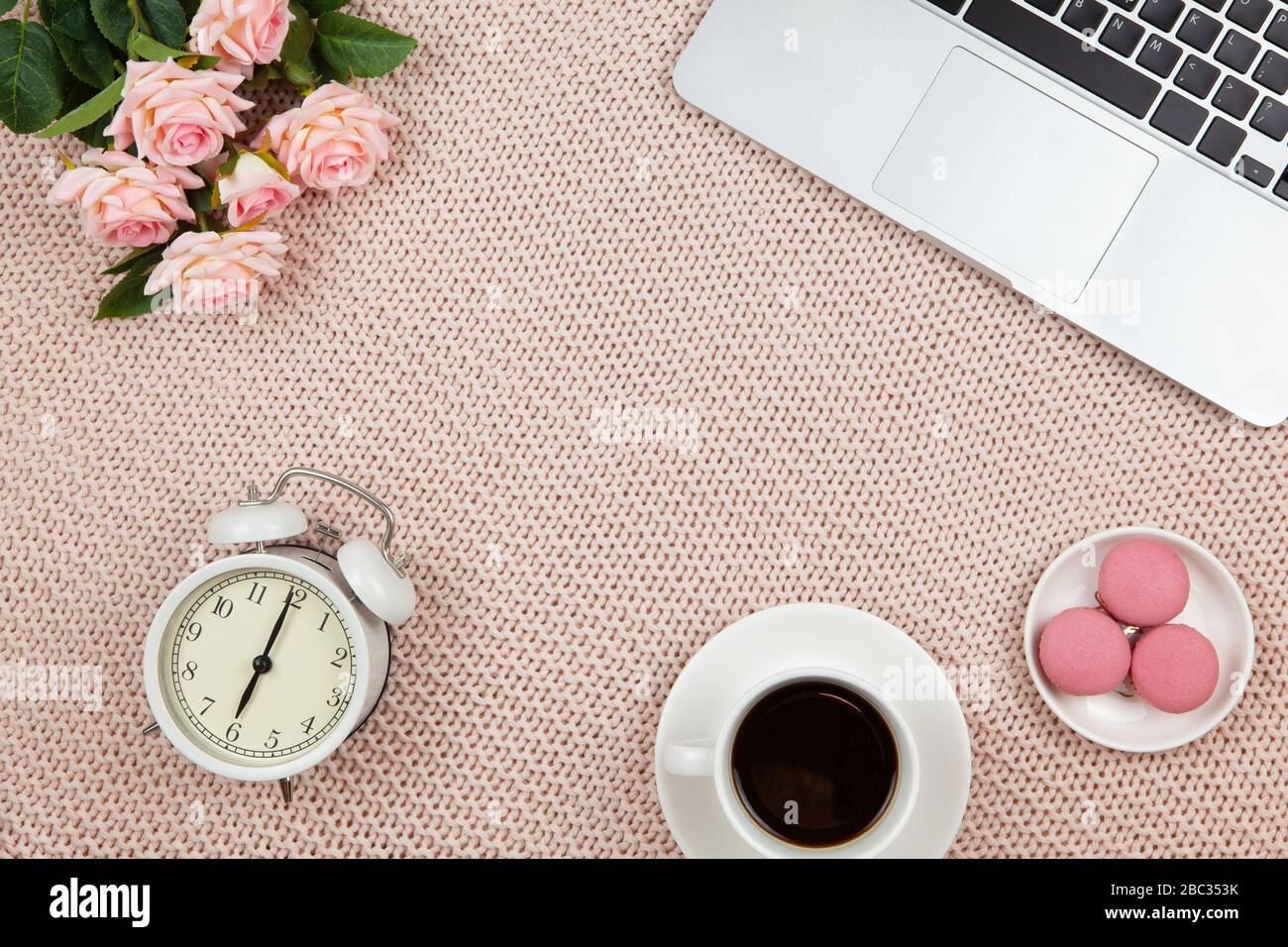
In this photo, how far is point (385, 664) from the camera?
675mm

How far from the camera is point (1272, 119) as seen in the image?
64 cm

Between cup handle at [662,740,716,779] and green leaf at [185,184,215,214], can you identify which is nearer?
cup handle at [662,740,716,779]

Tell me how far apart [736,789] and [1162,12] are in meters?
0.58

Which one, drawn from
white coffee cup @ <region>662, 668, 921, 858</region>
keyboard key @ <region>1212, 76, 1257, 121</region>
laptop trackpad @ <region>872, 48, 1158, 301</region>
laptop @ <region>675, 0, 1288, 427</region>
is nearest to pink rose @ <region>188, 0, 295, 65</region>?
laptop @ <region>675, 0, 1288, 427</region>

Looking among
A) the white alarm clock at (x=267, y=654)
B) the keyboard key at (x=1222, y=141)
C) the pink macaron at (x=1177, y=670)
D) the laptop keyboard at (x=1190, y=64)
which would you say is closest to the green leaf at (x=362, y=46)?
the white alarm clock at (x=267, y=654)

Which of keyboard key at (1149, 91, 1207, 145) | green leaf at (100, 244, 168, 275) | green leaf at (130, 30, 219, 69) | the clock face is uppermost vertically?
keyboard key at (1149, 91, 1207, 145)

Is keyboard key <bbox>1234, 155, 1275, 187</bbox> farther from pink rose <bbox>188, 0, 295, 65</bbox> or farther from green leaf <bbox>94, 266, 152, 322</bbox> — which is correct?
green leaf <bbox>94, 266, 152, 322</bbox>

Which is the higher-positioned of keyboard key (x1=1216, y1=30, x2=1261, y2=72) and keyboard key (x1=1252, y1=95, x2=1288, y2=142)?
keyboard key (x1=1216, y1=30, x2=1261, y2=72)

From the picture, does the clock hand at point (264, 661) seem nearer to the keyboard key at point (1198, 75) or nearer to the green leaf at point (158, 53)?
the green leaf at point (158, 53)

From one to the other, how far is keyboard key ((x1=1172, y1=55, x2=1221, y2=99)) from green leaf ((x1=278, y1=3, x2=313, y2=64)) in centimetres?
60

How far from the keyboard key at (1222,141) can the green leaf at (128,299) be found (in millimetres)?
736

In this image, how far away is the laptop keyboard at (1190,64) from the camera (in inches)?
25.2

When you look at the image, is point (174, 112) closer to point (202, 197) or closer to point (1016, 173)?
point (202, 197)

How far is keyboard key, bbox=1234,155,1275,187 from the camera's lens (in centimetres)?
64
